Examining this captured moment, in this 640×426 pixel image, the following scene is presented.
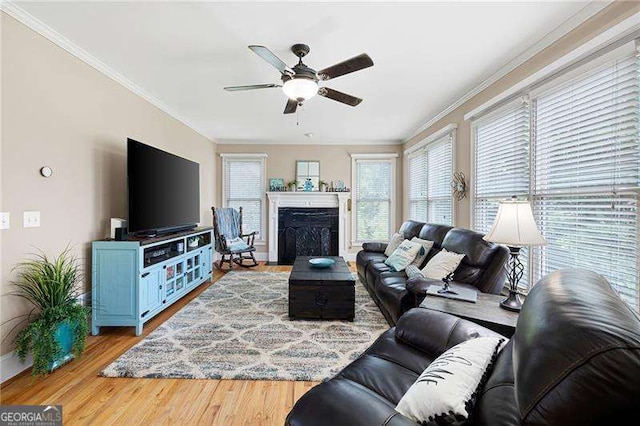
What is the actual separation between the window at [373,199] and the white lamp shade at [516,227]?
4414 mm

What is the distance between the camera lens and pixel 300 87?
8.06 ft

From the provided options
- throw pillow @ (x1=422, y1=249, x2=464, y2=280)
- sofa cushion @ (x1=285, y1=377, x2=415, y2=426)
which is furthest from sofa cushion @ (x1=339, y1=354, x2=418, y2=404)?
throw pillow @ (x1=422, y1=249, x2=464, y2=280)

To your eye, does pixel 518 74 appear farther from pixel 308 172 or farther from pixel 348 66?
pixel 308 172

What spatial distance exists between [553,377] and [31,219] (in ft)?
10.5

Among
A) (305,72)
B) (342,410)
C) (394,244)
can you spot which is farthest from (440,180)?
(342,410)

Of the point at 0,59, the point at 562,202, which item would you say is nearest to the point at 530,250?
the point at 562,202

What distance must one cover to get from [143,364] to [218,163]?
4692 mm

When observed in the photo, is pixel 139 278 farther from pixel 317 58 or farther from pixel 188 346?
pixel 317 58

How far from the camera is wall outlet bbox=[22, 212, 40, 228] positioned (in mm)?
2197

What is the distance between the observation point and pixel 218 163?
630 centimetres

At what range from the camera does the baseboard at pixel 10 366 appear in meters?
2.03

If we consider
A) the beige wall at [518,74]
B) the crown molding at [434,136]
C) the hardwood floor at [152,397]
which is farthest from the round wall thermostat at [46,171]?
the crown molding at [434,136]

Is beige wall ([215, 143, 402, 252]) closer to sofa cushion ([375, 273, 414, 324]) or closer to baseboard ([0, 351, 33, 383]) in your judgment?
sofa cushion ([375, 273, 414, 324])

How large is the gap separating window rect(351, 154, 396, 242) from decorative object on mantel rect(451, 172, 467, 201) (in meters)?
2.40
